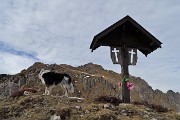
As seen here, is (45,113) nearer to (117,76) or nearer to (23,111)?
(23,111)

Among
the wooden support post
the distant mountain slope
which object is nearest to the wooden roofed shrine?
the wooden support post

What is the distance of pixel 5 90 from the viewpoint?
70.2 meters

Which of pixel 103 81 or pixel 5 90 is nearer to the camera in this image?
pixel 5 90

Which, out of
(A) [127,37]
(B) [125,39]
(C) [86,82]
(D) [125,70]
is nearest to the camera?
(D) [125,70]

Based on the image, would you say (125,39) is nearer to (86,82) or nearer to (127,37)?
(127,37)

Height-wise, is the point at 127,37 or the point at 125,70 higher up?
the point at 127,37

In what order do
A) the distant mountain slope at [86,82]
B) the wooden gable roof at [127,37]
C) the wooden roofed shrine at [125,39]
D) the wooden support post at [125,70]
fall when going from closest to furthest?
1. the wooden support post at [125,70]
2. the wooden roofed shrine at [125,39]
3. the wooden gable roof at [127,37]
4. the distant mountain slope at [86,82]

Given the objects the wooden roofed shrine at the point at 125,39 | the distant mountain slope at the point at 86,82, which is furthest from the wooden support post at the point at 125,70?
the distant mountain slope at the point at 86,82

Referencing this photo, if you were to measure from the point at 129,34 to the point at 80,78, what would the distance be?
3442 inches

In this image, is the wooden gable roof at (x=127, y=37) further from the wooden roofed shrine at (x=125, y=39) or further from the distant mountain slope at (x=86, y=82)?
the distant mountain slope at (x=86, y=82)

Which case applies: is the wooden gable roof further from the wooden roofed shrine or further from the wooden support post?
the wooden support post

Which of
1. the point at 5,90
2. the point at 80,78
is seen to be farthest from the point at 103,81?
the point at 5,90

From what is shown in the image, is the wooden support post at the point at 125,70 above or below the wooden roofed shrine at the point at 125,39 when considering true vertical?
below

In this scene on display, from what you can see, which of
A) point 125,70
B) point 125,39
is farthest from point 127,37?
point 125,70
